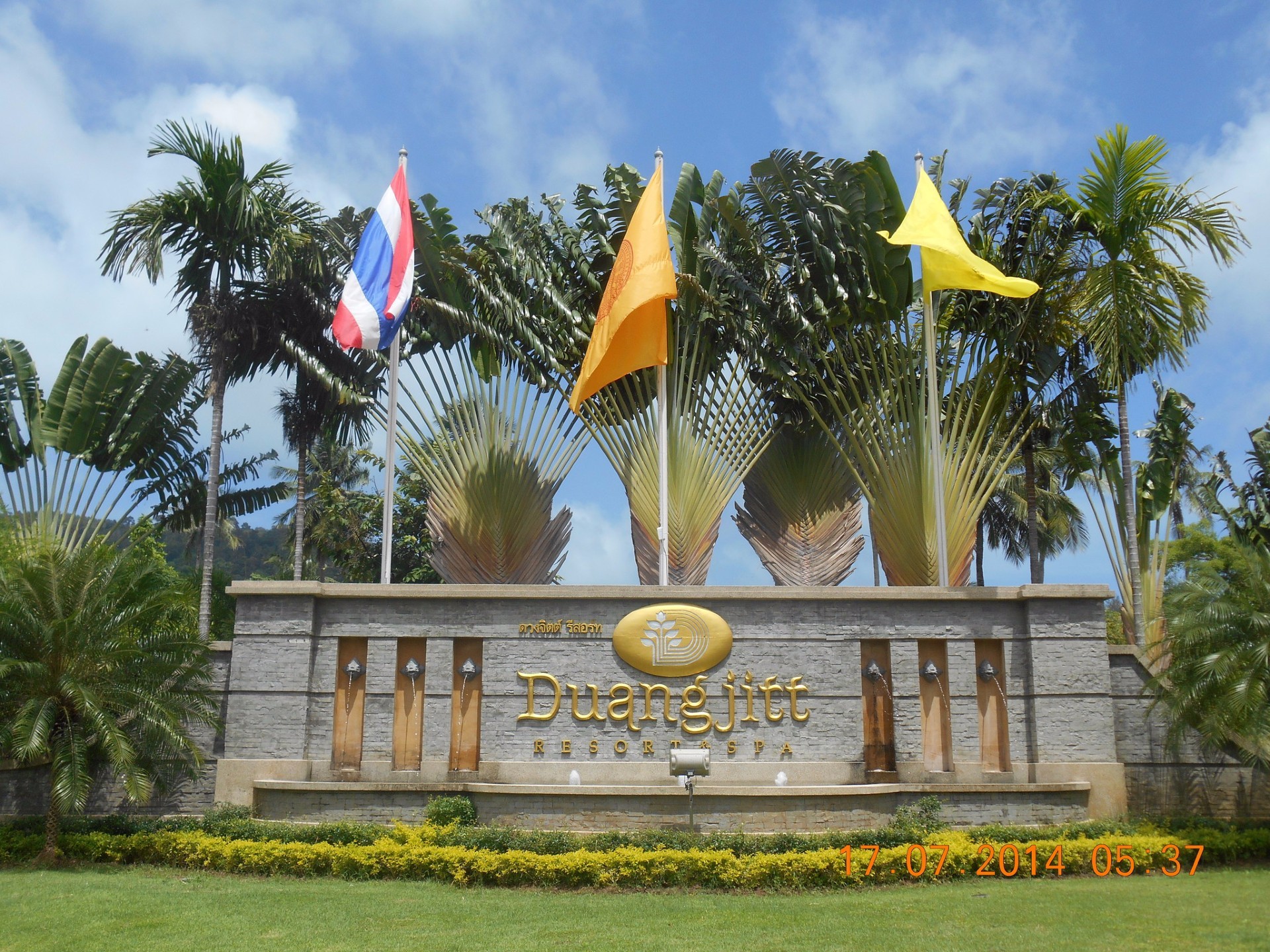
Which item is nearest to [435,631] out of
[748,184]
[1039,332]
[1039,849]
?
[1039,849]

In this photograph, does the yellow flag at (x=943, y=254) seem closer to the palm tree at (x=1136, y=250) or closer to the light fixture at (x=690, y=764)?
the palm tree at (x=1136, y=250)

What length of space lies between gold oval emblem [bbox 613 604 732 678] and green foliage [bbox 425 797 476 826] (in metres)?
3.26

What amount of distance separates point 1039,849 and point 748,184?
13.0 meters

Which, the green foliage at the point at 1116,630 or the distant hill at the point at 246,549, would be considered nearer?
the green foliage at the point at 1116,630

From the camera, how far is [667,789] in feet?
46.7

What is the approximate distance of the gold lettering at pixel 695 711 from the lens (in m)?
16.0

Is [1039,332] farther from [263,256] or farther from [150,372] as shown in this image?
[150,372]

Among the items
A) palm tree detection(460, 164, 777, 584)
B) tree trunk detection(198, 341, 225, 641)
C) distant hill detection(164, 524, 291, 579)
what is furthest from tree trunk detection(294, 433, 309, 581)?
distant hill detection(164, 524, 291, 579)

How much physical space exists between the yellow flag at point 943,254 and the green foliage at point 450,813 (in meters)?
11.1

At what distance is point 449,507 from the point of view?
2105 centimetres

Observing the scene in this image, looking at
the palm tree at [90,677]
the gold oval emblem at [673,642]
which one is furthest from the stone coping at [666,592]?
the palm tree at [90,677]
